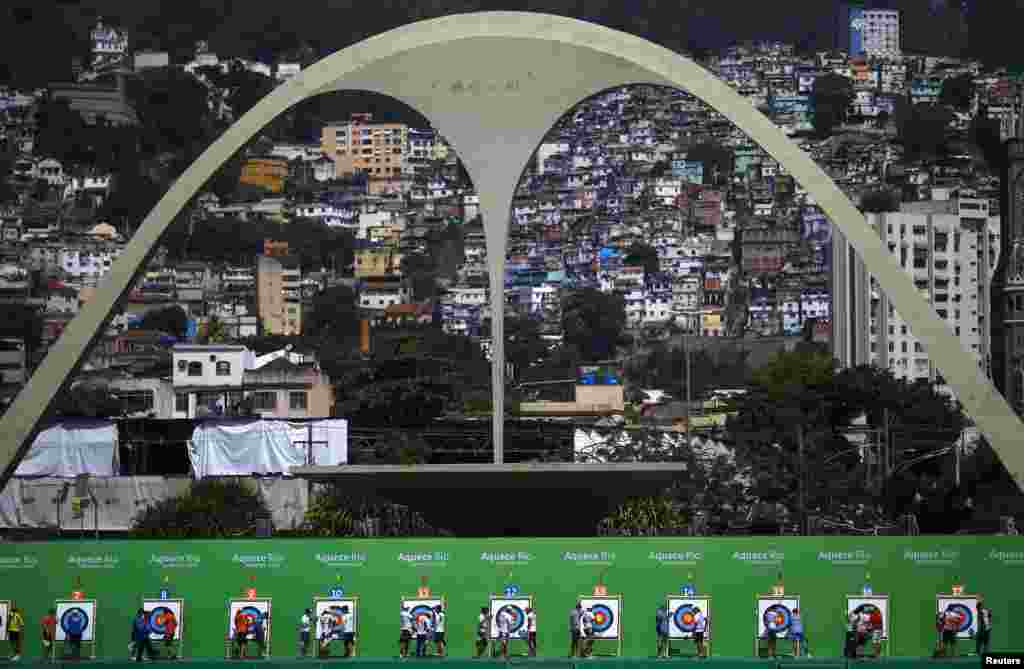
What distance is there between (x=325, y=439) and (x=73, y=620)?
39724 mm

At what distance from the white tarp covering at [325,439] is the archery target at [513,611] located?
3889 cm

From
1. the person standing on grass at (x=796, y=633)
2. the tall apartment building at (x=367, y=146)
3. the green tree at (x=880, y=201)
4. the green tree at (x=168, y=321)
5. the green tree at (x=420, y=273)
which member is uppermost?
the tall apartment building at (x=367, y=146)

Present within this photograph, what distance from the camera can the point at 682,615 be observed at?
24438 mm

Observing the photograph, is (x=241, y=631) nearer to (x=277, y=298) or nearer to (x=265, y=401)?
(x=265, y=401)

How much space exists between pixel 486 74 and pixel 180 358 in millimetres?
59714

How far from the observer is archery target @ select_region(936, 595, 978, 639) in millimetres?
24391

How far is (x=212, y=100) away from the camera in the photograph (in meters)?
138

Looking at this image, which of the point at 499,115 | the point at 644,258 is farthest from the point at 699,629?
the point at 644,258

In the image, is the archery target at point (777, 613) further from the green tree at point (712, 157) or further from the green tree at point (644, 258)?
the green tree at point (712, 157)

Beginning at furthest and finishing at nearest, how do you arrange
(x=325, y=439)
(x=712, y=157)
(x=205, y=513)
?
(x=712, y=157)
(x=325, y=439)
(x=205, y=513)

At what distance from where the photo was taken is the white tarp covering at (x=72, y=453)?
63.0 metres

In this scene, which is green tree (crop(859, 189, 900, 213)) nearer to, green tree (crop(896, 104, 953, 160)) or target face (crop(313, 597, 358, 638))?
green tree (crop(896, 104, 953, 160))

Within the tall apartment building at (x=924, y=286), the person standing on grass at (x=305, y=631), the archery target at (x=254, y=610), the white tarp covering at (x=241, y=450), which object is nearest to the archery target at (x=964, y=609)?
the person standing on grass at (x=305, y=631)

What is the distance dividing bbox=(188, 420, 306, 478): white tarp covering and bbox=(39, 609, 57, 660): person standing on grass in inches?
1464
